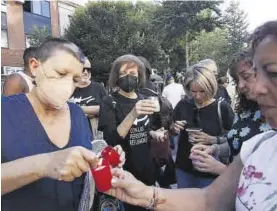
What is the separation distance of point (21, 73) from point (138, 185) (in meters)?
2.36

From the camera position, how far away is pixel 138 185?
172cm

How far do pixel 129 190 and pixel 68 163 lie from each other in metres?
0.48

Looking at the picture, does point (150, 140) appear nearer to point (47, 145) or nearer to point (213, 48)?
point (47, 145)

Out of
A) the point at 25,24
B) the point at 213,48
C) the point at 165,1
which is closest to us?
the point at 25,24

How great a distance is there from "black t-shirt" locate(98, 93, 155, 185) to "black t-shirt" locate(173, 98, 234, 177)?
43 centimetres

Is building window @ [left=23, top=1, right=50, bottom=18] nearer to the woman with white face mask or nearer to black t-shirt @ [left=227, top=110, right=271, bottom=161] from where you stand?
black t-shirt @ [left=227, top=110, right=271, bottom=161]

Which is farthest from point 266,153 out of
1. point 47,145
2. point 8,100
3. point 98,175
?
point 8,100

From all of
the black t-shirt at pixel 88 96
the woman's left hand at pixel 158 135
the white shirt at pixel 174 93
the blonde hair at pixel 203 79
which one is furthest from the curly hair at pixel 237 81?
the white shirt at pixel 174 93

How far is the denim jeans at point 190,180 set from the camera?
3.36 metres

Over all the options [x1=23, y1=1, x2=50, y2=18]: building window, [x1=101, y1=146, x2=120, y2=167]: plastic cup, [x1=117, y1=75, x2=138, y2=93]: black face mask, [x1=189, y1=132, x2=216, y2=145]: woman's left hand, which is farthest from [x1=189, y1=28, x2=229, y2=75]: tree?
[x1=101, y1=146, x2=120, y2=167]: plastic cup

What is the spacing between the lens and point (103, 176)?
1442 mm

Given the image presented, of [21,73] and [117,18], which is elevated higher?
[117,18]

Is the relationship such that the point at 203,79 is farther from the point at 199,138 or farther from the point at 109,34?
the point at 109,34

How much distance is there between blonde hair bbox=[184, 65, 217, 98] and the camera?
343cm
